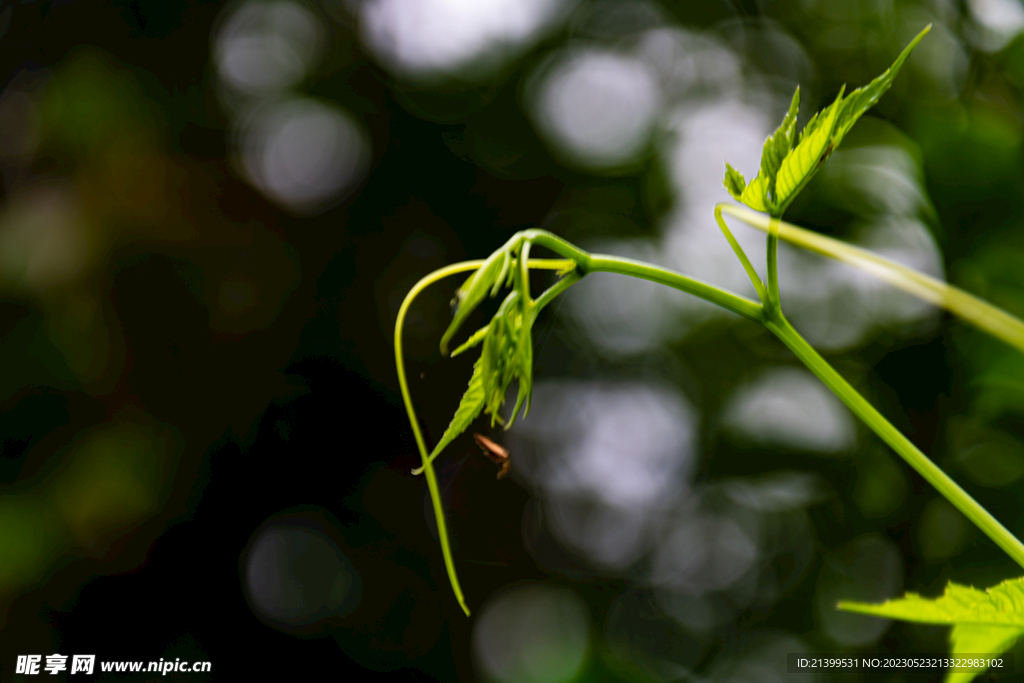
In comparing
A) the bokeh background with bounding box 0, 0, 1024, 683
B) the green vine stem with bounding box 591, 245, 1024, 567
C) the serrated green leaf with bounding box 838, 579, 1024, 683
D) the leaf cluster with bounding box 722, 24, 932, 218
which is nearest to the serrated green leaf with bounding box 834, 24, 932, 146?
the leaf cluster with bounding box 722, 24, 932, 218

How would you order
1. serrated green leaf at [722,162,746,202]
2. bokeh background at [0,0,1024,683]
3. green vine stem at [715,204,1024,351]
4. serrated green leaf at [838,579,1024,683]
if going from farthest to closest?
bokeh background at [0,0,1024,683] → green vine stem at [715,204,1024,351] → serrated green leaf at [722,162,746,202] → serrated green leaf at [838,579,1024,683]

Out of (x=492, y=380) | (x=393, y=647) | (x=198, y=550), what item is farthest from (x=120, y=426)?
(x=492, y=380)

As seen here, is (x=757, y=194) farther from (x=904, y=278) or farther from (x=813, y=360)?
(x=904, y=278)

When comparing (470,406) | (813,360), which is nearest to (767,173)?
(813,360)

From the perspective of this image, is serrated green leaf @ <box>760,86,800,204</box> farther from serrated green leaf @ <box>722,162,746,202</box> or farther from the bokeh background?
the bokeh background

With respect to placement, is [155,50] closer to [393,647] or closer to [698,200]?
[698,200]

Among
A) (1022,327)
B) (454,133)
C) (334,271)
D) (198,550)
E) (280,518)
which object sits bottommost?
(280,518)

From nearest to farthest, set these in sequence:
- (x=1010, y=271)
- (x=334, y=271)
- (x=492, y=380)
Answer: (x=492, y=380), (x=1010, y=271), (x=334, y=271)

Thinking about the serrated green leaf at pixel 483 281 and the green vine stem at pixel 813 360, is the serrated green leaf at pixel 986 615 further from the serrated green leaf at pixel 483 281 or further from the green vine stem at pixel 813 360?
the serrated green leaf at pixel 483 281
